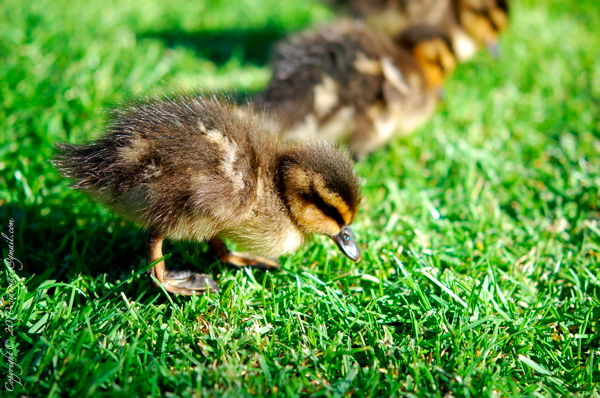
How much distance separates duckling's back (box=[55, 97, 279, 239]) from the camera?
1.49 metres

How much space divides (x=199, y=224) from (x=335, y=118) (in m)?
1.34

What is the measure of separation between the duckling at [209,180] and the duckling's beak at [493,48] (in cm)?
248

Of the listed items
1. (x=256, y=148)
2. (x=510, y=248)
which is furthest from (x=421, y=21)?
(x=256, y=148)

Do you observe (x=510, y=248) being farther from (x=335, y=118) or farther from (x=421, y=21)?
(x=421, y=21)

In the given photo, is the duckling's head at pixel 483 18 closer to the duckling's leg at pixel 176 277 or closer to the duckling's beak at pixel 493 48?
the duckling's beak at pixel 493 48

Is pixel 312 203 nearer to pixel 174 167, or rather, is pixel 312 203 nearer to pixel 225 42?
pixel 174 167

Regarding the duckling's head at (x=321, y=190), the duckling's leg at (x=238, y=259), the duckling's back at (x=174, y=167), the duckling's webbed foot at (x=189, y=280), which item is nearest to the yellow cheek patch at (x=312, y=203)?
the duckling's head at (x=321, y=190)

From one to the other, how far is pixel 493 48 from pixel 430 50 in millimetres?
757

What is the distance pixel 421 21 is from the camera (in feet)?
12.0

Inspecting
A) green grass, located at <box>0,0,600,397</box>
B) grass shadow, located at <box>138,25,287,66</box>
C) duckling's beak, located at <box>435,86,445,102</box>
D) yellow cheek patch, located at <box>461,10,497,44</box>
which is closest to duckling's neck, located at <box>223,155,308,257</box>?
green grass, located at <box>0,0,600,397</box>

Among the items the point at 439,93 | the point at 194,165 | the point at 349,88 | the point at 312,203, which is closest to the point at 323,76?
the point at 349,88

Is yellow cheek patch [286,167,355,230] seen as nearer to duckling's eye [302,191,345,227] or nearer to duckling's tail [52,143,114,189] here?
duckling's eye [302,191,345,227]

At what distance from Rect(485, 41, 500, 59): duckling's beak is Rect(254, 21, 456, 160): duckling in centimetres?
81

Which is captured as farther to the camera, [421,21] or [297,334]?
[421,21]
